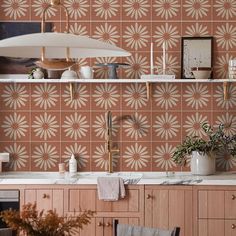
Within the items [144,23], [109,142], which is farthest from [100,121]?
[144,23]

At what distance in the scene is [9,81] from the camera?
4977 mm

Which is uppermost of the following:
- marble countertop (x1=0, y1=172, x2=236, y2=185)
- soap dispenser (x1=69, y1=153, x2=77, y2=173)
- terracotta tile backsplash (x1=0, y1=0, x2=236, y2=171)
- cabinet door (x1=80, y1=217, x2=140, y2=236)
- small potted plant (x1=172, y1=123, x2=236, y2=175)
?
terracotta tile backsplash (x1=0, y1=0, x2=236, y2=171)

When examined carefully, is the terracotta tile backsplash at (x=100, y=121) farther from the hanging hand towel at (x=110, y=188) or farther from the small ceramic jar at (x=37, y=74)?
the hanging hand towel at (x=110, y=188)

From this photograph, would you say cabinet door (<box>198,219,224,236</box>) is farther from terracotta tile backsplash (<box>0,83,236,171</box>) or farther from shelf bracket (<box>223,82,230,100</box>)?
shelf bracket (<box>223,82,230,100</box>)

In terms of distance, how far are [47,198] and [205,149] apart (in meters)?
1.29

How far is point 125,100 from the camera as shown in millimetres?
5109

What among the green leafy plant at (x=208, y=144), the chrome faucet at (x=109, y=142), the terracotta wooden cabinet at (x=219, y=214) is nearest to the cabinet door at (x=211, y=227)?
the terracotta wooden cabinet at (x=219, y=214)

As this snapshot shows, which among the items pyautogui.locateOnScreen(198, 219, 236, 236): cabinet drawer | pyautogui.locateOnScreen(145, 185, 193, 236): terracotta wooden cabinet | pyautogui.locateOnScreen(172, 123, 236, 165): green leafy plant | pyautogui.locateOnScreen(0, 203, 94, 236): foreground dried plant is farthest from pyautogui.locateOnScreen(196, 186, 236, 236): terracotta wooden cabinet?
pyautogui.locateOnScreen(0, 203, 94, 236): foreground dried plant

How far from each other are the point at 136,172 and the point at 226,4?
1.58m

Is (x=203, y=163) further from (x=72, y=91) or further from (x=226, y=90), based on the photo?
(x=72, y=91)

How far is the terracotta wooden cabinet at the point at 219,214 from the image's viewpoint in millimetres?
4551

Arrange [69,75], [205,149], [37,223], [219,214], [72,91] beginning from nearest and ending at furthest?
[37,223]
[219,214]
[205,149]
[69,75]
[72,91]

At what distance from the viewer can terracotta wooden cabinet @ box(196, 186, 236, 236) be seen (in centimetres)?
455

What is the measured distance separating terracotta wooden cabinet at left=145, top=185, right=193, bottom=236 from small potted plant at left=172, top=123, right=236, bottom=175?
0.32 m
